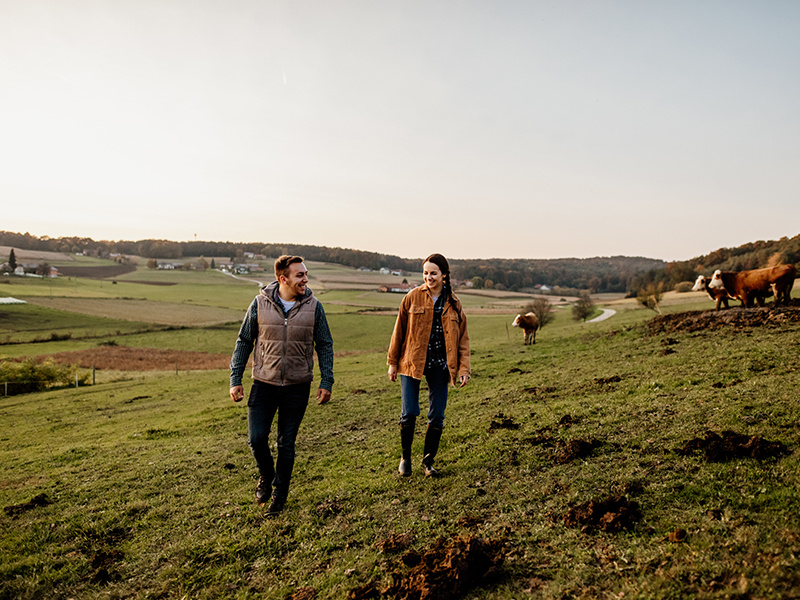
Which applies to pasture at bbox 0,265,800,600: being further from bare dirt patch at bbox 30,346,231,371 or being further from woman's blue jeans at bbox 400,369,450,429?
bare dirt patch at bbox 30,346,231,371

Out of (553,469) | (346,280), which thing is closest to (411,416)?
(553,469)

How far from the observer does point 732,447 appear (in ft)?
17.4

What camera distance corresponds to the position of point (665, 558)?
11.6 feet

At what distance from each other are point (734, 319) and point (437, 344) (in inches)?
577

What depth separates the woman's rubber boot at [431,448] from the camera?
620 centimetres

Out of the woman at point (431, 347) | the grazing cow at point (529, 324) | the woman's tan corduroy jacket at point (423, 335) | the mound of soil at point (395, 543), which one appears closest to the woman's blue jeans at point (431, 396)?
the woman at point (431, 347)

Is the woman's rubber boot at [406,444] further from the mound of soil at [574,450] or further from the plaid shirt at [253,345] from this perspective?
the mound of soil at [574,450]

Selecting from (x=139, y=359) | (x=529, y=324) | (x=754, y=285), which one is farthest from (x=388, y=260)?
(x=754, y=285)

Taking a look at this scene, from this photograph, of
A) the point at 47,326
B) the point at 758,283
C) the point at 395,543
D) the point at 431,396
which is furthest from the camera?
the point at 47,326

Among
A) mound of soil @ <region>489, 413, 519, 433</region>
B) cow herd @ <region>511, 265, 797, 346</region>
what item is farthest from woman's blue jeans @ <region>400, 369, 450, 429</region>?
cow herd @ <region>511, 265, 797, 346</region>

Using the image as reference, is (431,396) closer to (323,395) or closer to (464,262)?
(323,395)

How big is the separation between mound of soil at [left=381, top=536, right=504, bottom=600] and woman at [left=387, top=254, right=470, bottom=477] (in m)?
2.13

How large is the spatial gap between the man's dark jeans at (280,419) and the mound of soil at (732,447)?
4.95 m

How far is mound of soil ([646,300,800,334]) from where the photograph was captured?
14.4 m
